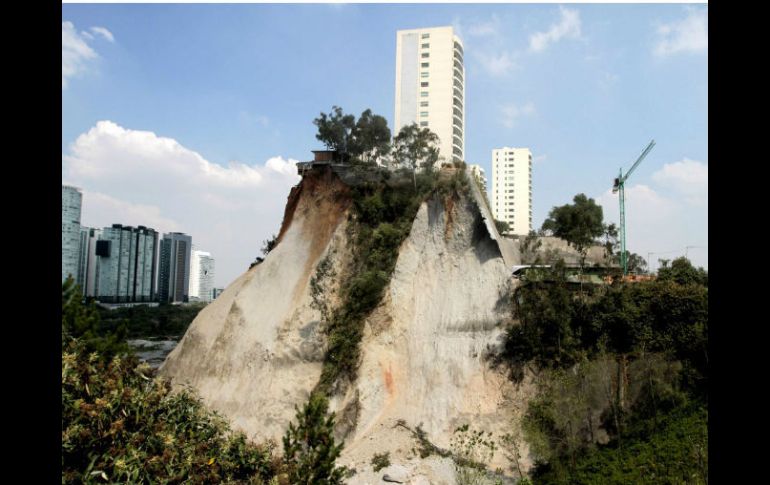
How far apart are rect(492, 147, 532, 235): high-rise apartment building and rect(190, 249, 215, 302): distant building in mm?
47743

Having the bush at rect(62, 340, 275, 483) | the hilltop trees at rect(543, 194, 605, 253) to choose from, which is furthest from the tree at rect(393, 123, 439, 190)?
the bush at rect(62, 340, 275, 483)

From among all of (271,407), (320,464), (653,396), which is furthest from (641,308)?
(271,407)

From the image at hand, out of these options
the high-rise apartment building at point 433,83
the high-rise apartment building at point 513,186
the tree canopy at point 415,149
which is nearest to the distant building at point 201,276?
the high-rise apartment building at point 433,83

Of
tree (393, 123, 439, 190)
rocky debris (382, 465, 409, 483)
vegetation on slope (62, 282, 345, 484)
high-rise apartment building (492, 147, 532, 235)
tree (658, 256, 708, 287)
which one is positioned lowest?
rocky debris (382, 465, 409, 483)

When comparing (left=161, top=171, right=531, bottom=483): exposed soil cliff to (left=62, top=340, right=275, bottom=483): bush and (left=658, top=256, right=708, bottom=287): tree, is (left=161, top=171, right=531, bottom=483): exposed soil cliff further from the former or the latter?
(left=62, top=340, right=275, bottom=483): bush

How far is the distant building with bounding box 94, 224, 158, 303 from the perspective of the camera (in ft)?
165

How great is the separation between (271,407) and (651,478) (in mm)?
14212

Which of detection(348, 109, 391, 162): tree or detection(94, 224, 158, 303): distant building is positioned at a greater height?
detection(348, 109, 391, 162): tree

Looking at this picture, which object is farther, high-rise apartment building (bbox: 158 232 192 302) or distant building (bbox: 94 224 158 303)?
high-rise apartment building (bbox: 158 232 192 302)

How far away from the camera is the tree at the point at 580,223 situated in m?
22.1
